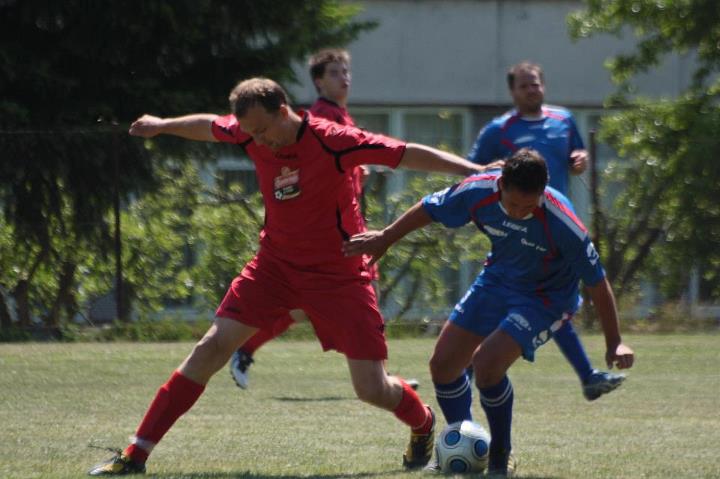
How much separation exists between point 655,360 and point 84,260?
243 inches

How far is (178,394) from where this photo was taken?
6230 millimetres

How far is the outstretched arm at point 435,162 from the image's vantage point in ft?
20.2

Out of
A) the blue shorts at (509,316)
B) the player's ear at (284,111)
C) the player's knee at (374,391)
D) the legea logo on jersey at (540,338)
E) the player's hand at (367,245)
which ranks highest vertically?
the player's ear at (284,111)

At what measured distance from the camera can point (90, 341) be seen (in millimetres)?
14367

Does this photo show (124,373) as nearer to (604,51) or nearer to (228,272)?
(228,272)

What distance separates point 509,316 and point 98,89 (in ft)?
29.6

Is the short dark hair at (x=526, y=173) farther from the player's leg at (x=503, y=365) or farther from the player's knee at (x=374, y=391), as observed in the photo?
the player's knee at (x=374, y=391)

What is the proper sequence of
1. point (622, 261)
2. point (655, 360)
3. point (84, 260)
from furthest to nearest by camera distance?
point (622, 261) < point (84, 260) < point (655, 360)

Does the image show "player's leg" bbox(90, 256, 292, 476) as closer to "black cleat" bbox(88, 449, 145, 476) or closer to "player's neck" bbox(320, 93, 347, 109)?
"black cleat" bbox(88, 449, 145, 476)

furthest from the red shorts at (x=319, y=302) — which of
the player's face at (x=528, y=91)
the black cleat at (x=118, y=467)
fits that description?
the player's face at (x=528, y=91)

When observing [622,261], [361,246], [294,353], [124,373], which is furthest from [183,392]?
[622,261]

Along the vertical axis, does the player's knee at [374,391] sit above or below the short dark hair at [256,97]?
below

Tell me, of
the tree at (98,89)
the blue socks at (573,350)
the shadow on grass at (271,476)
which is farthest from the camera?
the tree at (98,89)

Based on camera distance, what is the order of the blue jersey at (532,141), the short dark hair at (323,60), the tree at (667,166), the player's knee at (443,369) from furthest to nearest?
the tree at (667,166)
the short dark hair at (323,60)
the blue jersey at (532,141)
the player's knee at (443,369)
